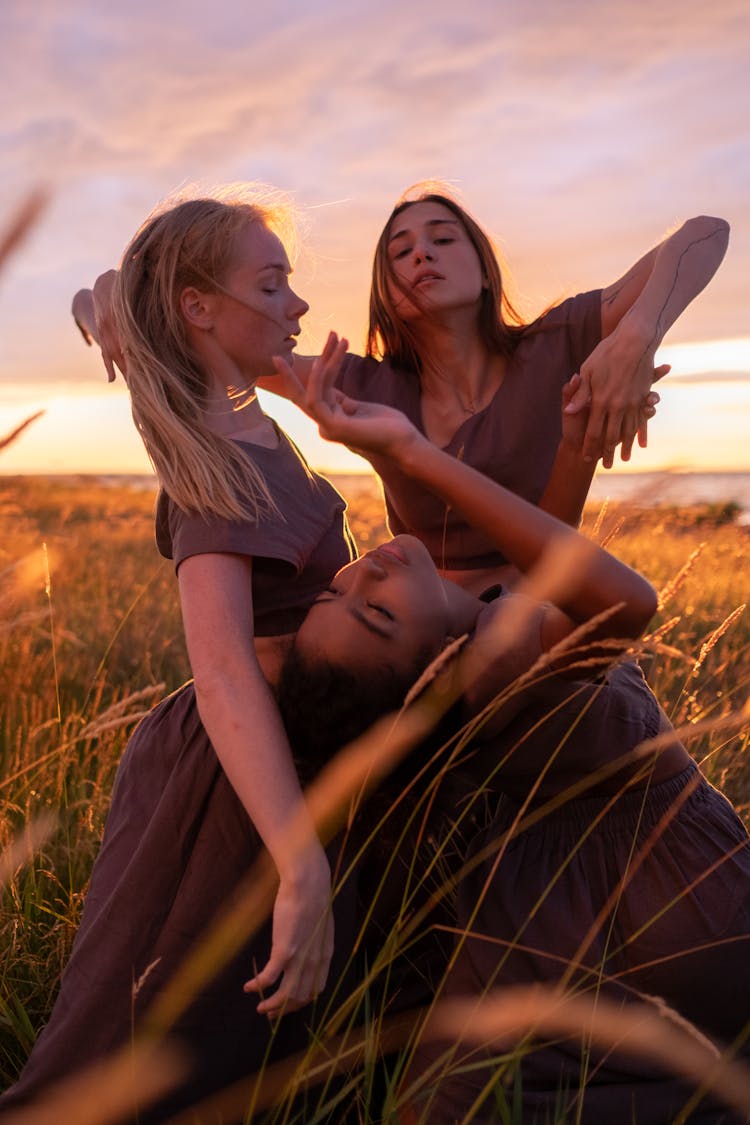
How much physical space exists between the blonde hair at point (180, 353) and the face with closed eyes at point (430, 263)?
625 mm

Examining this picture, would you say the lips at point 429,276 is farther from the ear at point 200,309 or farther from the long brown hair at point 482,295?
the ear at point 200,309

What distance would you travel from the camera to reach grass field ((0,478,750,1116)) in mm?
2342

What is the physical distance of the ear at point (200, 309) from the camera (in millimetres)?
2373

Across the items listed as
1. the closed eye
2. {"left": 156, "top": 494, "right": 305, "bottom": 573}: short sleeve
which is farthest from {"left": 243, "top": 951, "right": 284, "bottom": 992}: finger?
{"left": 156, "top": 494, "right": 305, "bottom": 573}: short sleeve

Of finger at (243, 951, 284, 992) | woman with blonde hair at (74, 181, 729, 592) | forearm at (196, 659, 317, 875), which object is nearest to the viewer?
finger at (243, 951, 284, 992)

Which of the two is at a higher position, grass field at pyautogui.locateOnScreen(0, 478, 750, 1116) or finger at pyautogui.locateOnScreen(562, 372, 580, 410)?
finger at pyautogui.locateOnScreen(562, 372, 580, 410)

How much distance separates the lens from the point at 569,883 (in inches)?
83.5

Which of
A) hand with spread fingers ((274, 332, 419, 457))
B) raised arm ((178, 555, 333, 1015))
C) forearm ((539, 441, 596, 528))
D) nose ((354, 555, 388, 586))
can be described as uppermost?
hand with spread fingers ((274, 332, 419, 457))

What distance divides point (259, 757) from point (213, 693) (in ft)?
0.49

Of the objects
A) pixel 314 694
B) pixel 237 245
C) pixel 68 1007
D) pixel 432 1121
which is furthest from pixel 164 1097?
pixel 237 245

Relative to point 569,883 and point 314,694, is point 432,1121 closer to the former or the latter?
point 569,883

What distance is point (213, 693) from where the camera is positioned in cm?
192

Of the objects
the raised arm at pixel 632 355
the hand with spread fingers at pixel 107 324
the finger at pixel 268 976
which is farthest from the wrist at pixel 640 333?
the finger at pixel 268 976

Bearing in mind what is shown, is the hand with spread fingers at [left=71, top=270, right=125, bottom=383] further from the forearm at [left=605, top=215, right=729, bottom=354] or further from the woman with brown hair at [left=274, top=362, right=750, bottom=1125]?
the forearm at [left=605, top=215, right=729, bottom=354]
